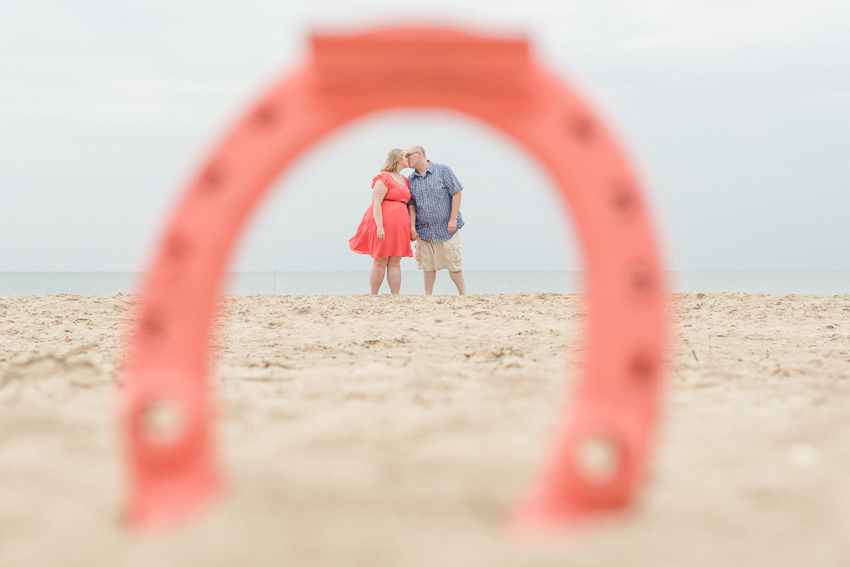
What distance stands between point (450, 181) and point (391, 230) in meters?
0.78

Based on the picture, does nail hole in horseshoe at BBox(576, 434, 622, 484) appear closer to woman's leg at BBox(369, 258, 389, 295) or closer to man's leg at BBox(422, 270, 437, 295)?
woman's leg at BBox(369, 258, 389, 295)

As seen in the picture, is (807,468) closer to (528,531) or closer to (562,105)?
(528,531)

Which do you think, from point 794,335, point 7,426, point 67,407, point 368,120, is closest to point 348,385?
point 67,407

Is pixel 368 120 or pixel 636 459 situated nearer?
pixel 636 459

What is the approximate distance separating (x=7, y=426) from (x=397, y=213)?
489 cm

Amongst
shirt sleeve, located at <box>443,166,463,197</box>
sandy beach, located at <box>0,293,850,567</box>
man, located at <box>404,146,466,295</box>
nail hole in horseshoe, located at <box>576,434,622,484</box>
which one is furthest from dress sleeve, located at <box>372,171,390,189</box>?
nail hole in horseshoe, located at <box>576,434,622,484</box>

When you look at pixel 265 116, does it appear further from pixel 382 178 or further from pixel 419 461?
pixel 382 178

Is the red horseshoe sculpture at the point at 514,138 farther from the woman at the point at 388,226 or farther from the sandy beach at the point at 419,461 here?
the woman at the point at 388,226

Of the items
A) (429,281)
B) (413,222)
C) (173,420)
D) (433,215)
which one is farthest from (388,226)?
(173,420)

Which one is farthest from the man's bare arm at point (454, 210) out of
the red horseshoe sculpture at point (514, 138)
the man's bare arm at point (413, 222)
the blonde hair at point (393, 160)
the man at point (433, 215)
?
the red horseshoe sculpture at point (514, 138)

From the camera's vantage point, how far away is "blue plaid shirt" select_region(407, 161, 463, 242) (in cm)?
631

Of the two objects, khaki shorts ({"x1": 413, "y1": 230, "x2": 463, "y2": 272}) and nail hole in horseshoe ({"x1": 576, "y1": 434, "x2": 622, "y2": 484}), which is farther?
khaki shorts ({"x1": 413, "y1": 230, "x2": 463, "y2": 272})

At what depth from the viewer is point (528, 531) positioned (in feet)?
3.61

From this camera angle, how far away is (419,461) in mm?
1445
